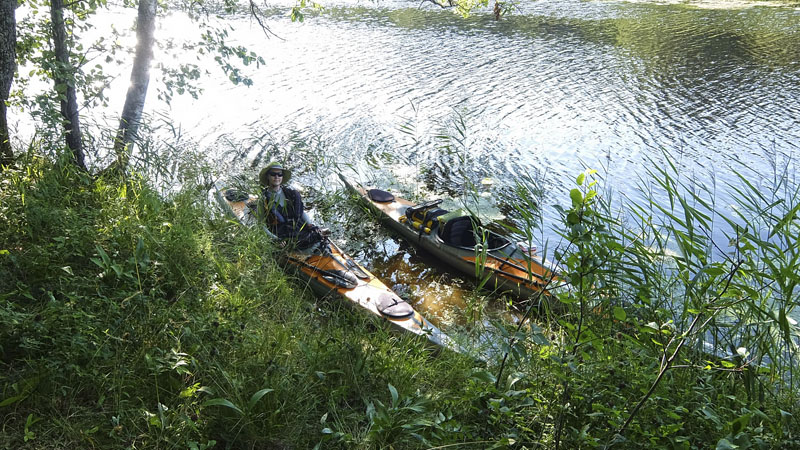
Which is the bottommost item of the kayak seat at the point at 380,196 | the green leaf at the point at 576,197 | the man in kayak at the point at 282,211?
the kayak seat at the point at 380,196

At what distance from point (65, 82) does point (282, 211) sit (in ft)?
9.90

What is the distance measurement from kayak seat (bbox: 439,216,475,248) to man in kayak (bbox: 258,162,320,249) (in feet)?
6.69

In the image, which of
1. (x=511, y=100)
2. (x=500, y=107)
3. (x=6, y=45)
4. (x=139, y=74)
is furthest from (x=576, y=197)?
(x=511, y=100)

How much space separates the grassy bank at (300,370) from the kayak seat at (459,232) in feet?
12.1

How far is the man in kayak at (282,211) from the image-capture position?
740 cm

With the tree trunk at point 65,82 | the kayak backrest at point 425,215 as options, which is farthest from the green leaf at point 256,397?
the kayak backrest at point 425,215

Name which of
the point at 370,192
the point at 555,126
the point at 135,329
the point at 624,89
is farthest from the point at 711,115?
the point at 135,329

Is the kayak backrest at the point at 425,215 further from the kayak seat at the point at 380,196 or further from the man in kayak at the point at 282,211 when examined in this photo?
the man in kayak at the point at 282,211

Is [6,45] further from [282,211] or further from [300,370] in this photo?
[300,370]

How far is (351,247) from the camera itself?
9117mm

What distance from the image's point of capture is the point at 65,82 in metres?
6.04

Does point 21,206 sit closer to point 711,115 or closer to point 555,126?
point 555,126

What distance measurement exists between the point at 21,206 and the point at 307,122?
9744 millimetres

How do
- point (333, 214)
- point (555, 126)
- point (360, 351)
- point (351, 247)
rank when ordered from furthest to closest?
1. point (555, 126)
2. point (333, 214)
3. point (351, 247)
4. point (360, 351)
